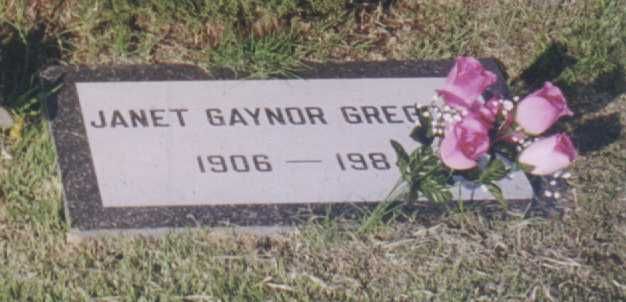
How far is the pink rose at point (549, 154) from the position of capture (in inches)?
117

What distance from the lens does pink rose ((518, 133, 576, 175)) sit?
297 centimetres

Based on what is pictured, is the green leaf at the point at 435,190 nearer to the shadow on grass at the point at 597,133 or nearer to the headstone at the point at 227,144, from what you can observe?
the headstone at the point at 227,144

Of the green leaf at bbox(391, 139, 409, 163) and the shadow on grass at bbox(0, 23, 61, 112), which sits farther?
the shadow on grass at bbox(0, 23, 61, 112)

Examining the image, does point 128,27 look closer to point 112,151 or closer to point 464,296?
point 112,151

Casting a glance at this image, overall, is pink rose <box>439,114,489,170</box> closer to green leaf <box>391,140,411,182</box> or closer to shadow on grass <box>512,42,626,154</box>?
green leaf <box>391,140,411,182</box>

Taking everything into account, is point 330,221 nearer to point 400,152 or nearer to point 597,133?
point 400,152

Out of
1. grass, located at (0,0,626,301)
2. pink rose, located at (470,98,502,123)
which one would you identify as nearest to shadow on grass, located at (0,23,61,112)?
grass, located at (0,0,626,301)

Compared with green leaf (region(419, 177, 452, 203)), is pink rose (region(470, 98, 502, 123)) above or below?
above

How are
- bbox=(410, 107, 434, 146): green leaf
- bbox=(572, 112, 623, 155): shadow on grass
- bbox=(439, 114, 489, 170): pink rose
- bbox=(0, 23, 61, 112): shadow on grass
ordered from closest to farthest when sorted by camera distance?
1. bbox=(439, 114, 489, 170): pink rose
2. bbox=(410, 107, 434, 146): green leaf
3. bbox=(0, 23, 61, 112): shadow on grass
4. bbox=(572, 112, 623, 155): shadow on grass

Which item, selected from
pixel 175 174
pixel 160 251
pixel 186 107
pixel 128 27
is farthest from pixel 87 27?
pixel 160 251

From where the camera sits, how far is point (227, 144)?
3.29 meters

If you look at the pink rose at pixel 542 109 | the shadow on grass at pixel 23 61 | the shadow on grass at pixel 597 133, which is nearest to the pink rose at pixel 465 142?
the pink rose at pixel 542 109

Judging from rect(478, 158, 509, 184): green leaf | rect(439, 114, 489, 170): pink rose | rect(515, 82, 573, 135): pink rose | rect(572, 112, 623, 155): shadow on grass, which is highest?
rect(572, 112, 623, 155): shadow on grass

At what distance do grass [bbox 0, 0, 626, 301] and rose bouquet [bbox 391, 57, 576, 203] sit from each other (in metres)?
0.14
